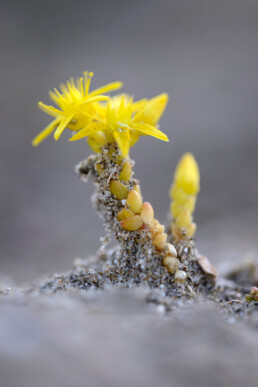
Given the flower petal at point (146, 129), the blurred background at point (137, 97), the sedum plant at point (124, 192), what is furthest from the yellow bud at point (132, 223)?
the blurred background at point (137, 97)

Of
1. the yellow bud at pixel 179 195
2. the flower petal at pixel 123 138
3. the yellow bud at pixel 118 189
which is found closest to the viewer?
the flower petal at pixel 123 138

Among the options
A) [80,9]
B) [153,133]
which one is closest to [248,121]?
[80,9]

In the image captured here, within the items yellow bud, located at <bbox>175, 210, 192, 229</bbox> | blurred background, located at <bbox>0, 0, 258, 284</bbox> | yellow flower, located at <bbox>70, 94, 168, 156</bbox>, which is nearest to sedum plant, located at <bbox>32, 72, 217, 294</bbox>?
yellow flower, located at <bbox>70, 94, 168, 156</bbox>

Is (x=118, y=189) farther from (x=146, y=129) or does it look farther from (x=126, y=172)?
(x=146, y=129)

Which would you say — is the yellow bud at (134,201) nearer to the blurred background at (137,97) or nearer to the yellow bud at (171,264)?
the yellow bud at (171,264)

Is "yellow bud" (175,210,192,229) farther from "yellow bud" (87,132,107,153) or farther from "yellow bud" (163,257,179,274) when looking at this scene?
"yellow bud" (87,132,107,153)

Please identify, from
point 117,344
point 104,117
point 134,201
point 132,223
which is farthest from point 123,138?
point 117,344

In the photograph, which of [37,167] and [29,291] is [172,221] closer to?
[29,291]
